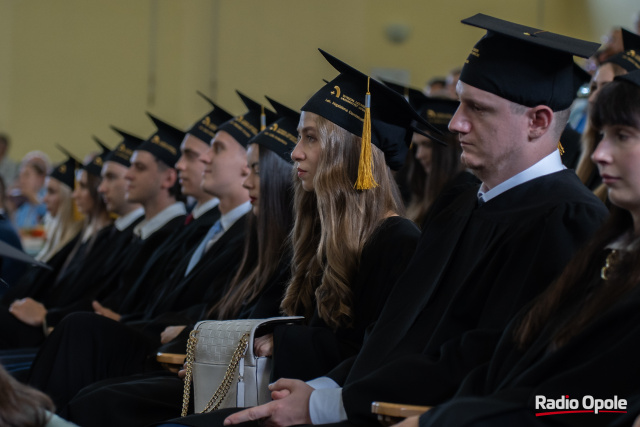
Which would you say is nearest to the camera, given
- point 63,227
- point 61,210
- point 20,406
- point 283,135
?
A: point 20,406

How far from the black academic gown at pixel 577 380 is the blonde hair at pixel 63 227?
223 inches

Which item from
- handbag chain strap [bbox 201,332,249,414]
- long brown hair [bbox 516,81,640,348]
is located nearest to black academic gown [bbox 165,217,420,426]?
handbag chain strap [bbox 201,332,249,414]

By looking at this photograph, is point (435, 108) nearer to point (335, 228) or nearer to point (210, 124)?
point (210, 124)

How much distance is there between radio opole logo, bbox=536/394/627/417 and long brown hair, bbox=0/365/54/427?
1.05 meters

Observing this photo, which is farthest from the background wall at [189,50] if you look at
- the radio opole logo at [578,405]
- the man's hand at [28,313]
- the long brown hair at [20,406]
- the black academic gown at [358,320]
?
the long brown hair at [20,406]

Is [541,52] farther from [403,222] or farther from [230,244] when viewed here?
[230,244]

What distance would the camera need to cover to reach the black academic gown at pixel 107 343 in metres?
3.98

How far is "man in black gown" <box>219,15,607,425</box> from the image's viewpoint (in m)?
2.42

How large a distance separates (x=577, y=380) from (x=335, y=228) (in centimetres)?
141

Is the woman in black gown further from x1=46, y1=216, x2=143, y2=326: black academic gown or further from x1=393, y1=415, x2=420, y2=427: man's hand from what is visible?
x1=46, y1=216, x2=143, y2=326: black academic gown

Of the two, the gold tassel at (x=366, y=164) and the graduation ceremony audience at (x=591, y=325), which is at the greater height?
the gold tassel at (x=366, y=164)

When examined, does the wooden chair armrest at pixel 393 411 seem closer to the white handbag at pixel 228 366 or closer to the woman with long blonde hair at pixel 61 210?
the white handbag at pixel 228 366

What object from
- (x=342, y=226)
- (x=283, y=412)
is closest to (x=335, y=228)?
(x=342, y=226)

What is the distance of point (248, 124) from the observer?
497 centimetres
